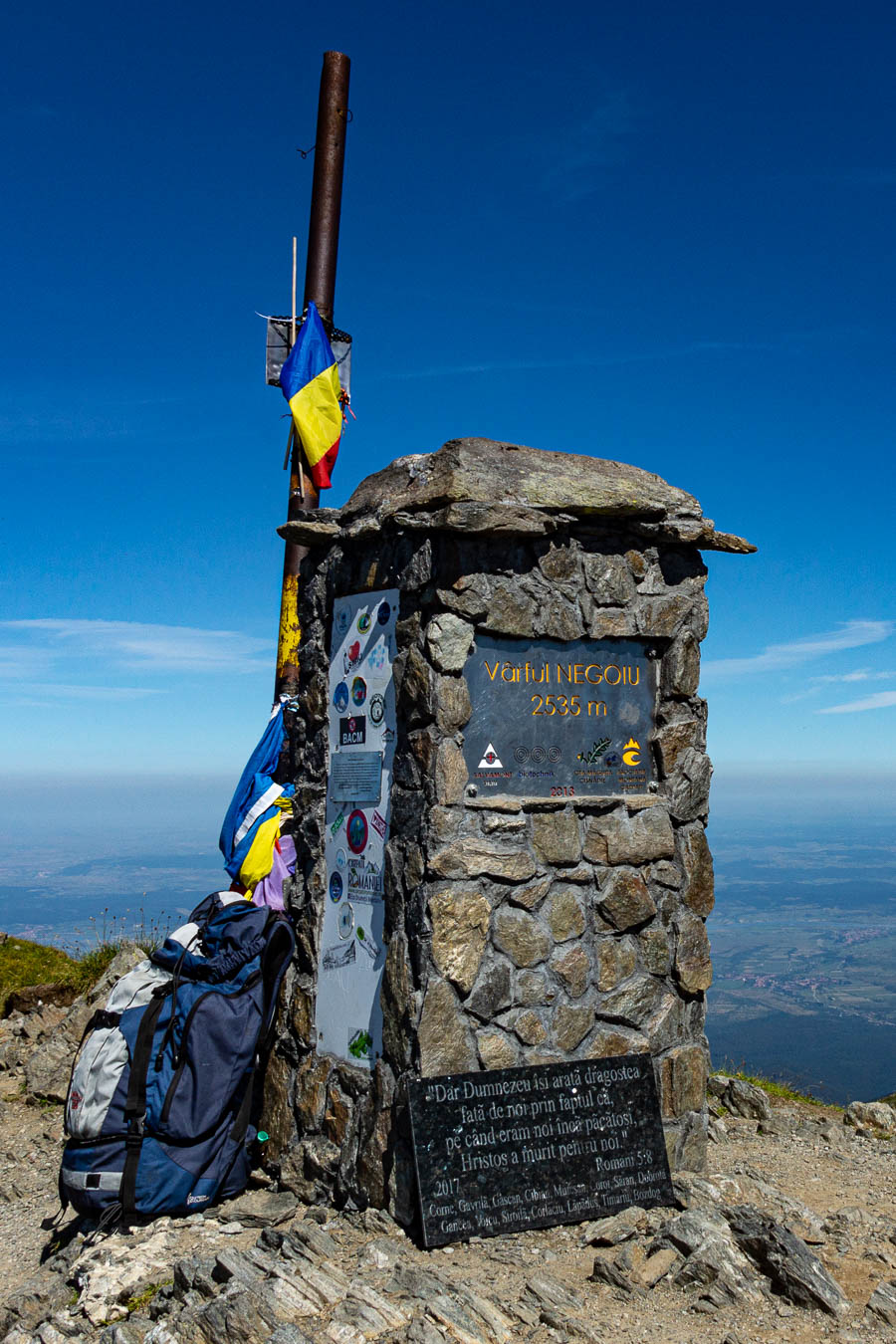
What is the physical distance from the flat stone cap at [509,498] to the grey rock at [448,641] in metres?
0.49

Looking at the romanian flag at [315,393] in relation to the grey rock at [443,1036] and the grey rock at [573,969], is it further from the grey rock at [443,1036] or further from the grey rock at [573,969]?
the grey rock at [443,1036]

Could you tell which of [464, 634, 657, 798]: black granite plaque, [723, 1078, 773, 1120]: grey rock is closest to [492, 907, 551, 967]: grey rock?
[464, 634, 657, 798]: black granite plaque

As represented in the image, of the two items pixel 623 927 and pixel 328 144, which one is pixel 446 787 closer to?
pixel 623 927

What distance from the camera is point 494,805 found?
216 inches

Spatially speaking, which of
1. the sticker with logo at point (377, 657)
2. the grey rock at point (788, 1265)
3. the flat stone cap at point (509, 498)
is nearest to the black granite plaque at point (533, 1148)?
the grey rock at point (788, 1265)

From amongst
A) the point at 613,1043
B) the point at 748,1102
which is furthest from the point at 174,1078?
the point at 748,1102

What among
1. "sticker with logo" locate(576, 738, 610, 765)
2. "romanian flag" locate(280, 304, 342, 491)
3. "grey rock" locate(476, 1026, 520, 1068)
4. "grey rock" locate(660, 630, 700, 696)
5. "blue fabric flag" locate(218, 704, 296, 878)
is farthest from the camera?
"romanian flag" locate(280, 304, 342, 491)

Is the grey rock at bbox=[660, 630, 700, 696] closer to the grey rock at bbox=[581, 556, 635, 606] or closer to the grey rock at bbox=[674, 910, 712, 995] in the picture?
the grey rock at bbox=[581, 556, 635, 606]

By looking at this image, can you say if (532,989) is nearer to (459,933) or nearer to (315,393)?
(459,933)

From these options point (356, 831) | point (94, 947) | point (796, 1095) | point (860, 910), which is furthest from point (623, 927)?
point (860, 910)

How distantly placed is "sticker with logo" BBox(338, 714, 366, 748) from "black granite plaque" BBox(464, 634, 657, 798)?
2.66 ft

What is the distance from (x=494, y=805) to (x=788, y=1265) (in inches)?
95.4

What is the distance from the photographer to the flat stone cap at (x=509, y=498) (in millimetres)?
5480

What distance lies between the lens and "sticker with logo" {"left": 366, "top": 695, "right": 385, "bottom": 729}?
588 cm
